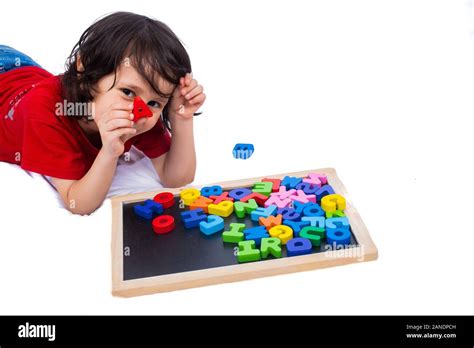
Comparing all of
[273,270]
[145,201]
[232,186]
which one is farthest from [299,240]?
[145,201]

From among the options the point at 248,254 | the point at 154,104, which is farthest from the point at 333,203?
the point at 154,104

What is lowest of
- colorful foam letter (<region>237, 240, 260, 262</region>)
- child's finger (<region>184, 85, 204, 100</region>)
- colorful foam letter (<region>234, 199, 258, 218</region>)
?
colorful foam letter (<region>237, 240, 260, 262</region>)

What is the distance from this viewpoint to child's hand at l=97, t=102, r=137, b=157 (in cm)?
142

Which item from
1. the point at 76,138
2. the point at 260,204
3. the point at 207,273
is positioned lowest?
the point at 207,273

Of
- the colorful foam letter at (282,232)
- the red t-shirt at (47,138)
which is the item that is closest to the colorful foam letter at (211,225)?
the colorful foam letter at (282,232)

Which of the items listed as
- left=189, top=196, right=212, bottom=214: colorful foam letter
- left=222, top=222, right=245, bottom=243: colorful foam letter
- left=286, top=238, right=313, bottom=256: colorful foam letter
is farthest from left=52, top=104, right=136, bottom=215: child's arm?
left=286, top=238, right=313, bottom=256: colorful foam letter

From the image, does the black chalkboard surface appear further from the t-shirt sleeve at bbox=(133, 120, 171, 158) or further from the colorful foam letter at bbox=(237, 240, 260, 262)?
the t-shirt sleeve at bbox=(133, 120, 171, 158)

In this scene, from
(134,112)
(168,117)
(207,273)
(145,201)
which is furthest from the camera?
(168,117)

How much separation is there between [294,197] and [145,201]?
360mm

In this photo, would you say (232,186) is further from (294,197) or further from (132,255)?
(132,255)

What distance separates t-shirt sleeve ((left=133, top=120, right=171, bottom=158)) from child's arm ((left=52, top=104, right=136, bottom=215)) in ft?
0.81

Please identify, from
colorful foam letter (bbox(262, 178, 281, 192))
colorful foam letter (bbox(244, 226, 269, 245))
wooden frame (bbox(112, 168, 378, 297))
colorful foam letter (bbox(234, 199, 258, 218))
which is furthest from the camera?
colorful foam letter (bbox(262, 178, 281, 192))

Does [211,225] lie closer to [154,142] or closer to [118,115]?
[118,115]

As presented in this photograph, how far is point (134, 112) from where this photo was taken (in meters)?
1.44
